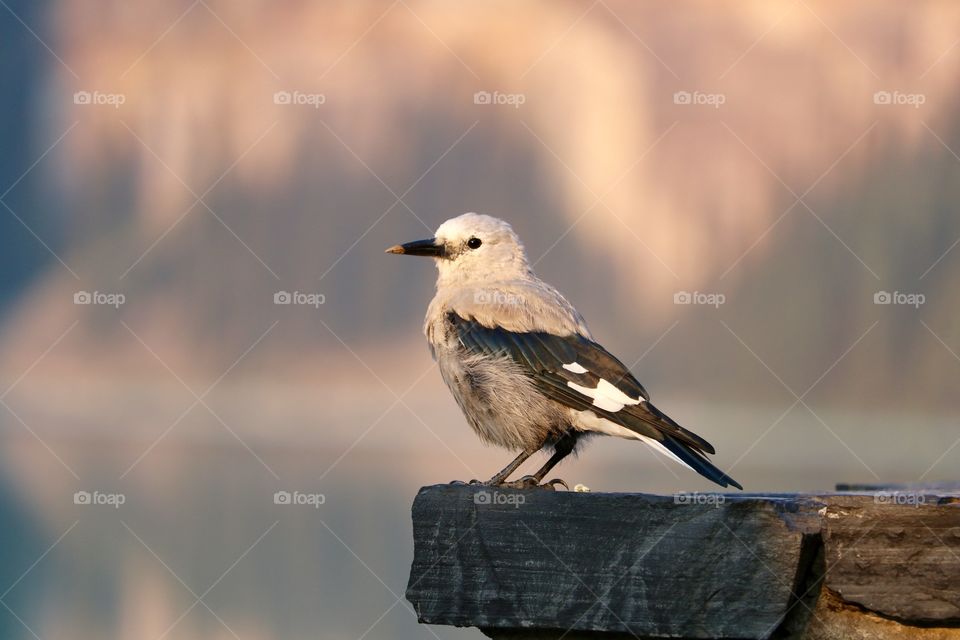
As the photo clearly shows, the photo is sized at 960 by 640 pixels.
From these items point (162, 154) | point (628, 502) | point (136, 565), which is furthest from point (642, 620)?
point (162, 154)

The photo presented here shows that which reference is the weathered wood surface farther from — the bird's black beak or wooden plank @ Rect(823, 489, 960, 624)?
the bird's black beak

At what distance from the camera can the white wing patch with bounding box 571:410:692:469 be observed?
8.58ft

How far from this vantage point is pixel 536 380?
9.25ft

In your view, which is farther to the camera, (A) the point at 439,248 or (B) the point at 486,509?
(A) the point at 439,248

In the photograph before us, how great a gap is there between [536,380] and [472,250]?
69cm

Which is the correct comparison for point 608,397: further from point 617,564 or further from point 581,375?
point 617,564

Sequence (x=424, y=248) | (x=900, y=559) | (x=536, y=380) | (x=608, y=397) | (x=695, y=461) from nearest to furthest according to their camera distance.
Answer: (x=900, y=559) < (x=695, y=461) < (x=608, y=397) < (x=536, y=380) < (x=424, y=248)

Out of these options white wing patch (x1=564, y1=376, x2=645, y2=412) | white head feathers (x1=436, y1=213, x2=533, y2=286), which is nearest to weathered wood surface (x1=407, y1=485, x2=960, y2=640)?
white wing patch (x1=564, y1=376, x2=645, y2=412)

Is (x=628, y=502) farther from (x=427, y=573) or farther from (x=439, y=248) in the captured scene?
(x=439, y=248)

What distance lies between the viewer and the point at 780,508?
2.02 meters

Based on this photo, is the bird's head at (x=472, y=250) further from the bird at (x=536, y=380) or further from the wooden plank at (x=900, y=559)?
the wooden plank at (x=900, y=559)

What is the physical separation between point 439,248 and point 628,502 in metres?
1.50

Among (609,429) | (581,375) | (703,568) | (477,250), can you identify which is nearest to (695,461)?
(609,429)

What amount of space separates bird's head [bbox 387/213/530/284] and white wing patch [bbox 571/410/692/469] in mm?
677
